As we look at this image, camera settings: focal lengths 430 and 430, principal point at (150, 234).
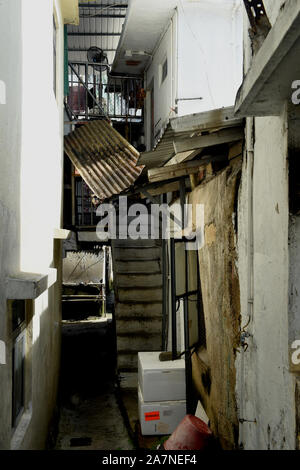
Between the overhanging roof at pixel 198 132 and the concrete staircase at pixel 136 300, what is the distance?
4886mm

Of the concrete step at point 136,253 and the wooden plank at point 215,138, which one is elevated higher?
the wooden plank at point 215,138

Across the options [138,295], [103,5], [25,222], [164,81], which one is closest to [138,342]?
[138,295]

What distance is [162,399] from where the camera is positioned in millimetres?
6691

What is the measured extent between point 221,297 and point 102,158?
6.76 metres

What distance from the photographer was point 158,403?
6.66 m

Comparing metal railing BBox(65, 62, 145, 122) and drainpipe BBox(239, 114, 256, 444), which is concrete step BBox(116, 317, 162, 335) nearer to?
drainpipe BBox(239, 114, 256, 444)

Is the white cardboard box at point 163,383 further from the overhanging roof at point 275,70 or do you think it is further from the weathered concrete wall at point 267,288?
the overhanging roof at point 275,70

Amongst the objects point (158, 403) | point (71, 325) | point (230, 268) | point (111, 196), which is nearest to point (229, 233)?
point (230, 268)

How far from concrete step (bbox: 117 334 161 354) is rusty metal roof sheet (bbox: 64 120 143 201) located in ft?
10.6

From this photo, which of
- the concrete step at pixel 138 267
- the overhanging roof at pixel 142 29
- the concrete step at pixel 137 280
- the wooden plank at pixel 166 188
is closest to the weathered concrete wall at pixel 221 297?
the wooden plank at pixel 166 188

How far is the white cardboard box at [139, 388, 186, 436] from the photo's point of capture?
6.63m

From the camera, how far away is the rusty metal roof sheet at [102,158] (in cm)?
1019

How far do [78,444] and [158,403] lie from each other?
1989 millimetres

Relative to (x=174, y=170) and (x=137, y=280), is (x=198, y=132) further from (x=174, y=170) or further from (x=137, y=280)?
(x=137, y=280)
